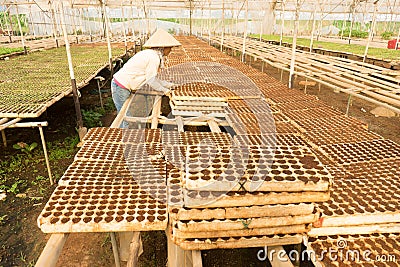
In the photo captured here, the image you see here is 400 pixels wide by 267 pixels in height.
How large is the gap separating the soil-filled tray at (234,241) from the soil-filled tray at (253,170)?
1.00 ft

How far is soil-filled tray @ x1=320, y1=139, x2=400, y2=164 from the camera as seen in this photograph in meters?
2.55

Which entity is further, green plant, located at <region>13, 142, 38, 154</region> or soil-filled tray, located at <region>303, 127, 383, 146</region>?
green plant, located at <region>13, 142, 38, 154</region>

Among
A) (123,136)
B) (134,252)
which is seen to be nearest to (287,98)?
(123,136)

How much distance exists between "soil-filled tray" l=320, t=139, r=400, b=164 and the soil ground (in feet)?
4.51

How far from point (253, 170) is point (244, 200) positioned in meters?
0.17

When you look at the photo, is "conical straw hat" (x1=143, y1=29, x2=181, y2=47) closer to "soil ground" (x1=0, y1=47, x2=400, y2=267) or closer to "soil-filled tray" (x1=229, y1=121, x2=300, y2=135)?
"soil-filled tray" (x1=229, y1=121, x2=300, y2=135)

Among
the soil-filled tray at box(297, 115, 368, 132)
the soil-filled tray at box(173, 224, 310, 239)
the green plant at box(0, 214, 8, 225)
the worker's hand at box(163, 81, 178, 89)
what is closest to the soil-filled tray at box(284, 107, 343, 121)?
the soil-filled tray at box(297, 115, 368, 132)

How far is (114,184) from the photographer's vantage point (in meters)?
2.07

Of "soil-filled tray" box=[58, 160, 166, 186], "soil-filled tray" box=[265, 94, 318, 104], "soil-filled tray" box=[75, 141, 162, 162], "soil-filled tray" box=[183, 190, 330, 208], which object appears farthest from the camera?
"soil-filled tray" box=[265, 94, 318, 104]

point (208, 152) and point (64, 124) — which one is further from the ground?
point (208, 152)

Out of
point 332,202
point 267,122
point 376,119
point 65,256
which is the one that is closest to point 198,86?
point 267,122

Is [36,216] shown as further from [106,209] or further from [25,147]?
[106,209]

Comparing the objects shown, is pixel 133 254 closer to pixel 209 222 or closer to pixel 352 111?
pixel 209 222

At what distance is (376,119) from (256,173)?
6.96 meters
